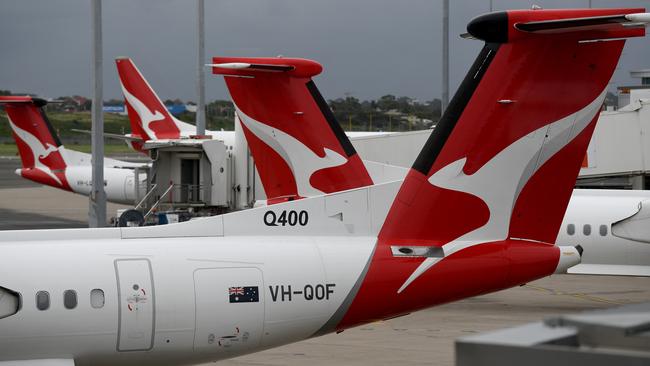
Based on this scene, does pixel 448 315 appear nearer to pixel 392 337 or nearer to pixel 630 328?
pixel 392 337

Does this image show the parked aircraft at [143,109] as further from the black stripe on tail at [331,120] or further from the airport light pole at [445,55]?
the black stripe on tail at [331,120]

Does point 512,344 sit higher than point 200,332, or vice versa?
point 512,344

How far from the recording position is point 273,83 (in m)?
20.7

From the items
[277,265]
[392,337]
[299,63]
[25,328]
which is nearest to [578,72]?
[277,265]

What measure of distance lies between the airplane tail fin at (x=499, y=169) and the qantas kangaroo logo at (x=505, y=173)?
0.04 feet

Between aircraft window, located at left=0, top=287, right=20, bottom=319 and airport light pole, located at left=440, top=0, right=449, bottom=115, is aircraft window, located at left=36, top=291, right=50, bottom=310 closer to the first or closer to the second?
aircraft window, located at left=0, top=287, right=20, bottom=319

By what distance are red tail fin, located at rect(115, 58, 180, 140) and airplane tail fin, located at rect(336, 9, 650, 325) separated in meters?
32.3

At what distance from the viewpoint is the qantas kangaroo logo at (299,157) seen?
19.4m

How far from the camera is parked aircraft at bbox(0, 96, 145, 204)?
136ft

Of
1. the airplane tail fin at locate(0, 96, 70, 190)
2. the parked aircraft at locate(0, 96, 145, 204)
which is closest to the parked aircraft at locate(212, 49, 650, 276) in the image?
the airplane tail fin at locate(0, 96, 70, 190)

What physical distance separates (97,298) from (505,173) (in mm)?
4660

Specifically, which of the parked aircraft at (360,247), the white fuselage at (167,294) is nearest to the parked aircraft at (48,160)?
the parked aircraft at (360,247)

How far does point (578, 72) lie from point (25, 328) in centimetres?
650

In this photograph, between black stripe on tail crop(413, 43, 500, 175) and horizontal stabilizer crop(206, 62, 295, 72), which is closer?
black stripe on tail crop(413, 43, 500, 175)
